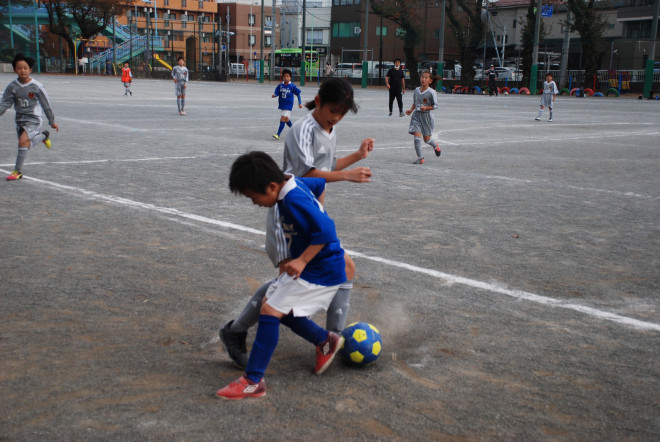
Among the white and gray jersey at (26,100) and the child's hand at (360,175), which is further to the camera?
the white and gray jersey at (26,100)

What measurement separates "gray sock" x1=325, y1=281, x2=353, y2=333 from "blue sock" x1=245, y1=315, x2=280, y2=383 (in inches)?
23.6

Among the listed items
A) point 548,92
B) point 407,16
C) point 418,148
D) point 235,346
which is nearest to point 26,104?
point 418,148

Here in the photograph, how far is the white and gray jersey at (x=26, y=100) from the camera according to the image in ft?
33.1

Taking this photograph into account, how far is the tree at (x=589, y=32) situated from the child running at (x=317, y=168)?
1884 inches

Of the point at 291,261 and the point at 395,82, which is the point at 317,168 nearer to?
the point at 291,261

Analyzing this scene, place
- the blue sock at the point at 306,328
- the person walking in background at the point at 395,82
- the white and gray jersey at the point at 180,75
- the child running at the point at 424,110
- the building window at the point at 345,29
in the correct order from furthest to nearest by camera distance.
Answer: the building window at the point at 345,29, the person walking in background at the point at 395,82, the white and gray jersey at the point at 180,75, the child running at the point at 424,110, the blue sock at the point at 306,328

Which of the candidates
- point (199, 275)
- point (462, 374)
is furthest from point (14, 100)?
point (462, 374)

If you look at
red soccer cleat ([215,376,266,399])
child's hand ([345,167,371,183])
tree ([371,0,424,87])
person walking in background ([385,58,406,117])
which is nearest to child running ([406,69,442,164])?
child's hand ([345,167,371,183])

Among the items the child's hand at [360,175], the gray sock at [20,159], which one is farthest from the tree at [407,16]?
the child's hand at [360,175]

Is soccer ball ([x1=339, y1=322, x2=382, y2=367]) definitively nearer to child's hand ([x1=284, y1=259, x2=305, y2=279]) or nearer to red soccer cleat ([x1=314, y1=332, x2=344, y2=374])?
red soccer cleat ([x1=314, y1=332, x2=344, y2=374])

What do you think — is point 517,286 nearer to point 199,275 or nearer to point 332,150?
point 332,150

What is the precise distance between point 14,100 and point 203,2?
10366cm

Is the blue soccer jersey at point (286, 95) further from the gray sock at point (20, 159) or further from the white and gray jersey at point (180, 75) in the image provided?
the gray sock at point (20, 159)

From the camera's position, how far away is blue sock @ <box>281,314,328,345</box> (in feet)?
12.4
